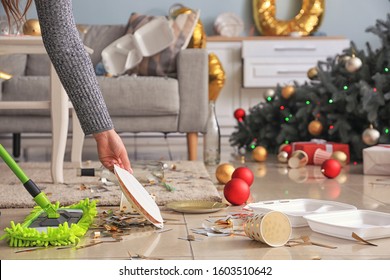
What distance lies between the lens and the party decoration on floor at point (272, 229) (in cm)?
171

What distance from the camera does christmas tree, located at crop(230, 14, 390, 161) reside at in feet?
12.4

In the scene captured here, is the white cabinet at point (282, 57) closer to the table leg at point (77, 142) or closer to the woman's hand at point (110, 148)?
the table leg at point (77, 142)

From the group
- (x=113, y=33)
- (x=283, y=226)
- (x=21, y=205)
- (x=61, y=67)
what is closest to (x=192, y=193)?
(x=21, y=205)

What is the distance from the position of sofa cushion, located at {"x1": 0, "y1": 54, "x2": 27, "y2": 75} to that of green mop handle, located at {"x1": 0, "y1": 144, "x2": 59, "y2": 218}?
9.22 feet

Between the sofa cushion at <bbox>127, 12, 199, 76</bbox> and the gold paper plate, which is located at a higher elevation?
the sofa cushion at <bbox>127, 12, 199, 76</bbox>

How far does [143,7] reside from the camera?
6.20 meters

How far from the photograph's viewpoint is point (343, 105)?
12.9 ft

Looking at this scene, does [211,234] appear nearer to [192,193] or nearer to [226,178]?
[192,193]

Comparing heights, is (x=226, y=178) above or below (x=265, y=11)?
below

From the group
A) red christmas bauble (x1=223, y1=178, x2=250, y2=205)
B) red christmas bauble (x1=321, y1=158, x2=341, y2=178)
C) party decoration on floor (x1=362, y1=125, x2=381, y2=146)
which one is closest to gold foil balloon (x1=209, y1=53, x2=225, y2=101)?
party decoration on floor (x1=362, y1=125, x2=381, y2=146)

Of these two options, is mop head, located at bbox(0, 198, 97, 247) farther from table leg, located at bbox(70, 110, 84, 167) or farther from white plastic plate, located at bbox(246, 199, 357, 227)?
table leg, located at bbox(70, 110, 84, 167)

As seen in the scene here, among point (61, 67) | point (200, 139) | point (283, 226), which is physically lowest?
point (200, 139)
